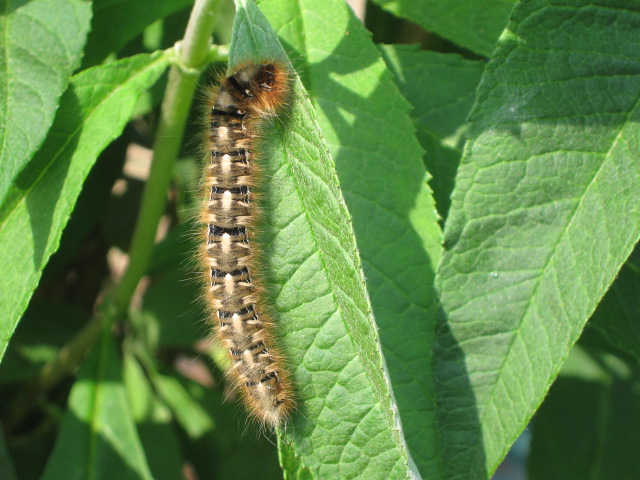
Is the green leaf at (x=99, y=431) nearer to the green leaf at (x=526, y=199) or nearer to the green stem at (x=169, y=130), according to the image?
the green stem at (x=169, y=130)

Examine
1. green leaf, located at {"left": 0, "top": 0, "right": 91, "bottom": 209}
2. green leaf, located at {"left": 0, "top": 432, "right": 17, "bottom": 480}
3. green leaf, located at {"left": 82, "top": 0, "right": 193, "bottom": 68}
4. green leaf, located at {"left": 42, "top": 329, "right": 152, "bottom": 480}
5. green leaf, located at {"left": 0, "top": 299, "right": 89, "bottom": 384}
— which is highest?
green leaf, located at {"left": 82, "top": 0, "right": 193, "bottom": 68}

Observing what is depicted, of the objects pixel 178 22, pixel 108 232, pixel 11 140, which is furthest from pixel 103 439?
pixel 178 22

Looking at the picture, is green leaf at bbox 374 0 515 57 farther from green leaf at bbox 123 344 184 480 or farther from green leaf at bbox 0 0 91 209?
green leaf at bbox 123 344 184 480

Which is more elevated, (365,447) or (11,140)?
(11,140)

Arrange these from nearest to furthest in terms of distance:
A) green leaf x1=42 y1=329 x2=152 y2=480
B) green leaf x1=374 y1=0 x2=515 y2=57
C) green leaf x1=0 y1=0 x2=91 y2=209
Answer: green leaf x1=0 y1=0 x2=91 y2=209
green leaf x1=374 y1=0 x2=515 y2=57
green leaf x1=42 y1=329 x2=152 y2=480

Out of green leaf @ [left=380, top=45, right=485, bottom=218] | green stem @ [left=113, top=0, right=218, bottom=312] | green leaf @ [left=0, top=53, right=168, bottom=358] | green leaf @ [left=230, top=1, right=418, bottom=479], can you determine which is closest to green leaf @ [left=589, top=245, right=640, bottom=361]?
green leaf @ [left=380, top=45, right=485, bottom=218]

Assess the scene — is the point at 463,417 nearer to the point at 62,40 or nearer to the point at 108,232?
the point at 62,40
